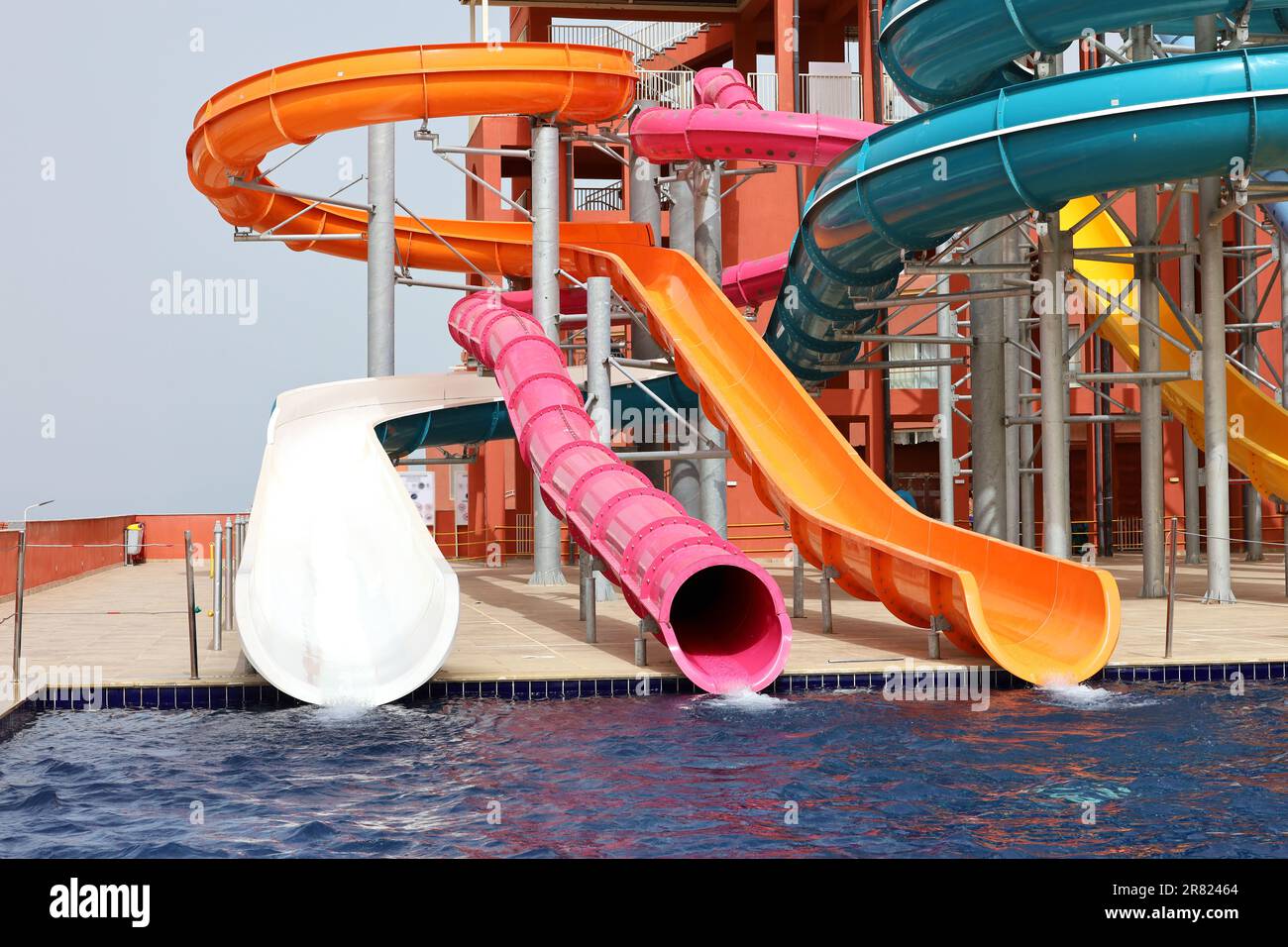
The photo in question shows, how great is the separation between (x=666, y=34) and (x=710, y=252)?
15058mm

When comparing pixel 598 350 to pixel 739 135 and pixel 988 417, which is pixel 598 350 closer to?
pixel 739 135

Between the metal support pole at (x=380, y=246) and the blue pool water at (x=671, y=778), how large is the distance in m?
11.2

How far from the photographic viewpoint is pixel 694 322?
578 inches

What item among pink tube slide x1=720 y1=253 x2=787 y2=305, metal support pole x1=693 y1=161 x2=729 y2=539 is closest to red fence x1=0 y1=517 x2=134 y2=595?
metal support pole x1=693 y1=161 x2=729 y2=539

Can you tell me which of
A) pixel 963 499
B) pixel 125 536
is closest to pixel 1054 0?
pixel 963 499

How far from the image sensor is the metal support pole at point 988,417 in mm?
14602

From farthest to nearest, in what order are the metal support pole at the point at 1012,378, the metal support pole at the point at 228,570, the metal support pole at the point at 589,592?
the metal support pole at the point at 1012,378, the metal support pole at the point at 228,570, the metal support pole at the point at 589,592

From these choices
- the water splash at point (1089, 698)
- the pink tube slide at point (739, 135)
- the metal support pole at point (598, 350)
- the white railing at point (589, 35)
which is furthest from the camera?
the white railing at point (589, 35)

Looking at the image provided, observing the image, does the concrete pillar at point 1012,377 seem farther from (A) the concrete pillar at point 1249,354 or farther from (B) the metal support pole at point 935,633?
(A) the concrete pillar at point 1249,354

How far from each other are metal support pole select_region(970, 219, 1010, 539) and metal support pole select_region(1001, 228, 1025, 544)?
0.12 meters

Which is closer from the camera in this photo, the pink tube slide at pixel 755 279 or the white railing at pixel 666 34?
the pink tube slide at pixel 755 279

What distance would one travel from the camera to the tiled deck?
371 inches

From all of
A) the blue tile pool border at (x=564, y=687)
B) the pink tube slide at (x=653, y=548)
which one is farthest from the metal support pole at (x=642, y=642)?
the blue tile pool border at (x=564, y=687)

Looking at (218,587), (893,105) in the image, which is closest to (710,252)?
(893,105)
